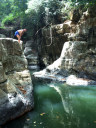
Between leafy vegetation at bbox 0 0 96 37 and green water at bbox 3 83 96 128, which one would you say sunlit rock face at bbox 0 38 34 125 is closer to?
green water at bbox 3 83 96 128

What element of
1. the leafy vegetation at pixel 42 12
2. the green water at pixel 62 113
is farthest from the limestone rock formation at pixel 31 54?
the green water at pixel 62 113

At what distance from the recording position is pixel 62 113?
4887 millimetres

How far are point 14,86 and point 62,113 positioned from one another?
1942 mm

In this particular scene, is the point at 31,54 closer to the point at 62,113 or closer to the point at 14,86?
the point at 14,86

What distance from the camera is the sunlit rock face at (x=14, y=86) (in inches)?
164

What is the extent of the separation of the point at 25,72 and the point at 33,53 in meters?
12.1

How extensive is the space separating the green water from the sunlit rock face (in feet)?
0.90

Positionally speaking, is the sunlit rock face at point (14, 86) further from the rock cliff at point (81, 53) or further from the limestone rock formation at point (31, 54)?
the limestone rock formation at point (31, 54)

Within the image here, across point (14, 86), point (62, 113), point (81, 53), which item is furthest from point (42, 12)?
point (62, 113)

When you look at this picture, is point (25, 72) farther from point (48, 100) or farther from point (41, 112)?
point (41, 112)

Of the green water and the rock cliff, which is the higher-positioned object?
the rock cliff

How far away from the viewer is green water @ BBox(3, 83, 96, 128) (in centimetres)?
410

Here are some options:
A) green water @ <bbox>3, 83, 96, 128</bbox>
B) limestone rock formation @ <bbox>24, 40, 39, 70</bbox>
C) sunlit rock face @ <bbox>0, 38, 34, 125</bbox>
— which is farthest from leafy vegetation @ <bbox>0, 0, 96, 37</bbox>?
green water @ <bbox>3, 83, 96, 128</bbox>

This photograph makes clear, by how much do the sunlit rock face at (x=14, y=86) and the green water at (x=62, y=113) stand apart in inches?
10.8
